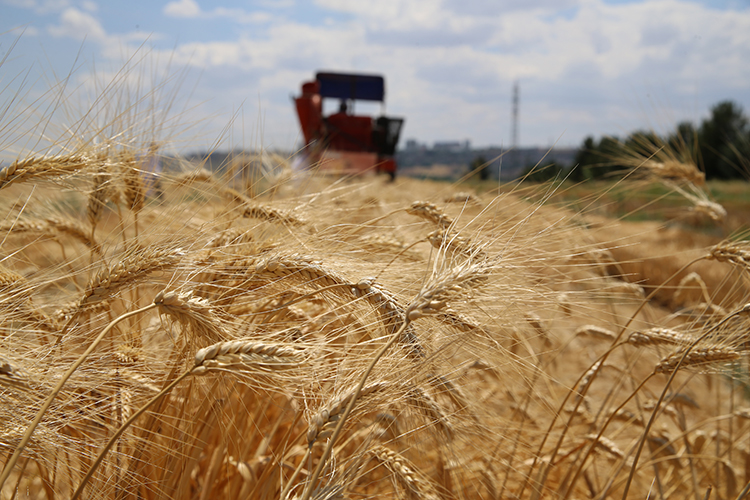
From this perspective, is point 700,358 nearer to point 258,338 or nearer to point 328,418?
point 328,418

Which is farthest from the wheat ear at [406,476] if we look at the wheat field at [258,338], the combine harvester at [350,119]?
the combine harvester at [350,119]

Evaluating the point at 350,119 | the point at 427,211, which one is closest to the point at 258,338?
the point at 427,211

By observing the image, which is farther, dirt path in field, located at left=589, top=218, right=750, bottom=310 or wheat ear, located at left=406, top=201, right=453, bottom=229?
dirt path in field, located at left=589, top=218, right=750, bottom=310

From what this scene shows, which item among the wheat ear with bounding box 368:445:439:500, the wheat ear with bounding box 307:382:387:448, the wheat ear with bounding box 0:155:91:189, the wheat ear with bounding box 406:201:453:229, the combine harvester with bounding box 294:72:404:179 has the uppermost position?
the combine harvester with bounding box 294:72:404:179

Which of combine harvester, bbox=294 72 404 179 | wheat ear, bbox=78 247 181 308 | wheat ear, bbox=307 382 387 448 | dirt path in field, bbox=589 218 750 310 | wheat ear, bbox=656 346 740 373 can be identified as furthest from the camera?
combine harvester, bbox=294 72 404 179

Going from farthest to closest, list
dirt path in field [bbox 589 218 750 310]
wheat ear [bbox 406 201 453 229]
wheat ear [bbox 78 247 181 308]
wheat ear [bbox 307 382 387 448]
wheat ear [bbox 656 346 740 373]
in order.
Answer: dirt path in field [bbox 589 218 750 310], wheat ear [bbox 406 201 453 229], wheat ear [bbox 656 346 740 373], wheat ear [bbox 78 247 181 308], wheat ear [bbox 307 382 387 448]

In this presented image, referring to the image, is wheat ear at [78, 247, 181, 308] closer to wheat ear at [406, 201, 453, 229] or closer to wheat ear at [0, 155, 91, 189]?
wheat ear at [0, 155, 91, 189]

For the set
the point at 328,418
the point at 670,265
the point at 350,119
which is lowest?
the point at 670,265

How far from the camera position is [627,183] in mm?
2080

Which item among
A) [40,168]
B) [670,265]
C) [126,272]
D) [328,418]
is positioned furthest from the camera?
[670,265]

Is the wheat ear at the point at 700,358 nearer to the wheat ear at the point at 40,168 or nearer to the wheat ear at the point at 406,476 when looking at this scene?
the wheat ear at the point at 406,476

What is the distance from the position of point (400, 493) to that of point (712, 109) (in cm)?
3080

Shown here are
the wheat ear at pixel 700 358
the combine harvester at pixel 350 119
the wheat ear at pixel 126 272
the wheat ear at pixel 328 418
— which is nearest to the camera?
the wheat ear at pixel 328 418

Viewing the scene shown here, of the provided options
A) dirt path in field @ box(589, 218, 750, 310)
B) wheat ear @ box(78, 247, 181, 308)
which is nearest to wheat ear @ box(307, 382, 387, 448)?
wheat ear @ box(78, 247, 181, 308)
